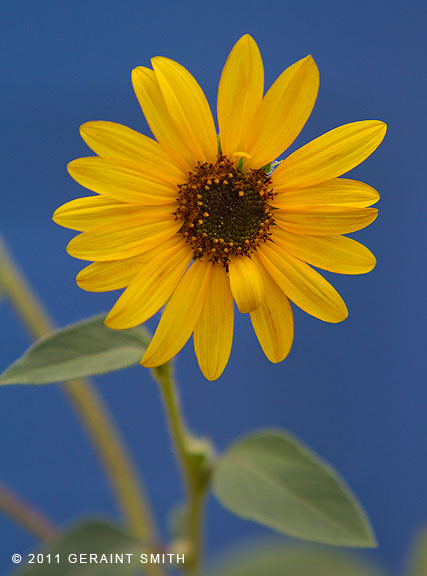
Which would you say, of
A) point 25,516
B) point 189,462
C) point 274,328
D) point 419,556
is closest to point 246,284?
point 274,328

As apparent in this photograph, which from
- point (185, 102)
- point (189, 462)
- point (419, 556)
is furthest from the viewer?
point (419, 556)

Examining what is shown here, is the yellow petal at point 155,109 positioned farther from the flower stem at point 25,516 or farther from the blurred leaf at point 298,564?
the blurred leaf at point 298,564

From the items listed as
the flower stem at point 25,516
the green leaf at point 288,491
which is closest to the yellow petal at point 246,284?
the green leaf at point 288,491

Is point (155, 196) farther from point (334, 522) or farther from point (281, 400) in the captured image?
point (281, 400)

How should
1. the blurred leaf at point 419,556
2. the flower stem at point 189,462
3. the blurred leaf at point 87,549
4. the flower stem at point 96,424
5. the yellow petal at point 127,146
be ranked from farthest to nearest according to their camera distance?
the blurred leaf at point 419,556 < the flower stem at point 96,424 < the blurred leaf at point 87,549 < the flower stem at point 189,462 < the yellow petal at point 127,146

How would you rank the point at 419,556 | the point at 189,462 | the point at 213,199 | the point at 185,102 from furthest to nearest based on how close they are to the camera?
the point at 419,556
the point at 189,462
the point at 213,199
the point at 185,102

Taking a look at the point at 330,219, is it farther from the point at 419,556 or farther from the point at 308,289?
the point at 419,556

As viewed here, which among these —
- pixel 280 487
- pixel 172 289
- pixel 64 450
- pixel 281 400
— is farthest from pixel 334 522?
pixel 64 450
